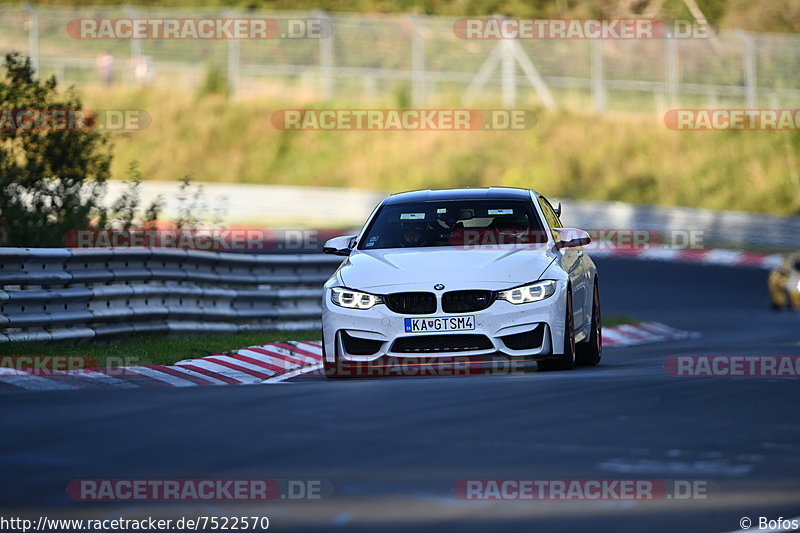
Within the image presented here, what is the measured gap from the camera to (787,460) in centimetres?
725

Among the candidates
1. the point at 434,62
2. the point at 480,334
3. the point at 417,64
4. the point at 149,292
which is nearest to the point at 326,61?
the point at 417,64

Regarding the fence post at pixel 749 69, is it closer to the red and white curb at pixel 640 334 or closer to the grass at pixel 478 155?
the grass at pixel 478 155

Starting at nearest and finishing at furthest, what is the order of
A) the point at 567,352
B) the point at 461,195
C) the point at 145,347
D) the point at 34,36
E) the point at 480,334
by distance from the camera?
the point at 480,334
the point at 567,352
the point at 461,195
the point at 145,347
the point at 34,36

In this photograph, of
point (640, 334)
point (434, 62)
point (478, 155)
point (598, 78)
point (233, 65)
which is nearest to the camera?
point (640, 334)

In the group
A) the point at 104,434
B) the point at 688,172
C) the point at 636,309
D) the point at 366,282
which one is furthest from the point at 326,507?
the point at 688,172

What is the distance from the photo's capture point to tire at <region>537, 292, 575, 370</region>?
38.5 feet

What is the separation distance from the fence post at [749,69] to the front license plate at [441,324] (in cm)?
3177

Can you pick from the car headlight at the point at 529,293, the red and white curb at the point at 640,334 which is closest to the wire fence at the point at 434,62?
the red and white curb at the point at 640,334

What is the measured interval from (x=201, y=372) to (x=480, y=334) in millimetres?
A: 2592

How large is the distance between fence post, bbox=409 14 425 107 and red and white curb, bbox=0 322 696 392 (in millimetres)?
30057

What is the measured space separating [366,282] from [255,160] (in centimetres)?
3957

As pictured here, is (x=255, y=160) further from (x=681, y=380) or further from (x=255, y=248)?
(x=681, y=380)

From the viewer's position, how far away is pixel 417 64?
4662 cm

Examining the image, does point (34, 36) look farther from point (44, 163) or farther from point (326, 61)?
point (44, 163)
